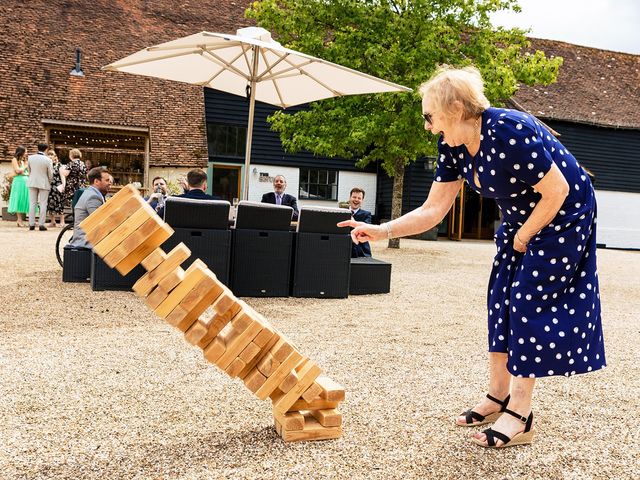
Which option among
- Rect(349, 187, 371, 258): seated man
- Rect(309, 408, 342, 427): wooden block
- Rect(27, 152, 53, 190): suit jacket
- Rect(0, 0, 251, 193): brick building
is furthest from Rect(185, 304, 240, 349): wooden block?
Rect(0, 0, 251, 193): brick building

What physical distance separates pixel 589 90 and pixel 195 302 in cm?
2722

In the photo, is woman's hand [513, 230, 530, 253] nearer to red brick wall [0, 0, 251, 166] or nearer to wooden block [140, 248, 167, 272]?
wooden block [140, 248, 167, 272]

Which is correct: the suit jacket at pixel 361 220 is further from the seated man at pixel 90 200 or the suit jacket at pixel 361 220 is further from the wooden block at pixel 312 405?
the wooden block at pixel 312 405

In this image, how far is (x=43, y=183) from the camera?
1313 cm

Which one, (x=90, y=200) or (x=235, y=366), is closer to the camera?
(x=235, y=366)

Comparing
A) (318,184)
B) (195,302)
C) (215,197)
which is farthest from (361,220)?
(318,184)

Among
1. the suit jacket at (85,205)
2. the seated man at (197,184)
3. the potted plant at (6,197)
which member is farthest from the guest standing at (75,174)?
the seated man at (197,184)

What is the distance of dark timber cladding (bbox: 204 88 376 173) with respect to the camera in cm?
2214

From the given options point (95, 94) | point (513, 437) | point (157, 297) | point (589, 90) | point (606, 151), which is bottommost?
point (513, 437)

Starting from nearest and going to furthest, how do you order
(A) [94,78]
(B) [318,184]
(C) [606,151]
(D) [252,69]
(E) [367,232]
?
(E) [367,232], (D) [252,69], (A) [94,78], (B) [318,184], (C) [606,151]

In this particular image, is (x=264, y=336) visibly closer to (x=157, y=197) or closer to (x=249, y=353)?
(x=249, y=353)

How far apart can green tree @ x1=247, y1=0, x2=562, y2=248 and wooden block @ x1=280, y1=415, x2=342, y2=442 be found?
35.3 feet

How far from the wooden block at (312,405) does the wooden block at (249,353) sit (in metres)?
0.34

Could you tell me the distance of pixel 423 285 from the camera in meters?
8.40
